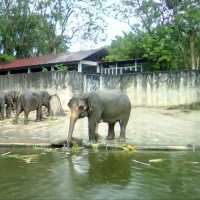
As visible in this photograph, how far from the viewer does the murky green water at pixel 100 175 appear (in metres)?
7.30

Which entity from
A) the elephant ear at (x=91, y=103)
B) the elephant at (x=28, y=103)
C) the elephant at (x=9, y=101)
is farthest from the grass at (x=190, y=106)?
the elephant ear at (x=91, y=103)

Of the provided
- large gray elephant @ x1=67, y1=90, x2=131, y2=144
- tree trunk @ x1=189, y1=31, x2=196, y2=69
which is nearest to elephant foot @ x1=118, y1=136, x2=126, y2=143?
large gray elephant @ x1=67, y1=90, x2=131, y2=144

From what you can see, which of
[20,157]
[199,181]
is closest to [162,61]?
[20,157]

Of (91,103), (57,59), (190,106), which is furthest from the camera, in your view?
(57,59)

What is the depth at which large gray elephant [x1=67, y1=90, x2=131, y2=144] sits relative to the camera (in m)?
12.9

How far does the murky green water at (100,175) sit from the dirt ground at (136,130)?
2196mm

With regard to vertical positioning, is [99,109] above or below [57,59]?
below

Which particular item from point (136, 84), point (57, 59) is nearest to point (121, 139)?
point (136, 84)

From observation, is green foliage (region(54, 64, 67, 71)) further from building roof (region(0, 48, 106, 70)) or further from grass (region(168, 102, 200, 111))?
grass (region(168, 102, 200, 111))

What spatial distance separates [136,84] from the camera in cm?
2752

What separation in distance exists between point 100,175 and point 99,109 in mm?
4646

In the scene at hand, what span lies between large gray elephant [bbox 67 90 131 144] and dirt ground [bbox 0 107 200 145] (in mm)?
840

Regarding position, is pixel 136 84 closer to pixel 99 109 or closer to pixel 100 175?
pixel 99 109

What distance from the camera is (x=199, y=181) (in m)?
8.16
